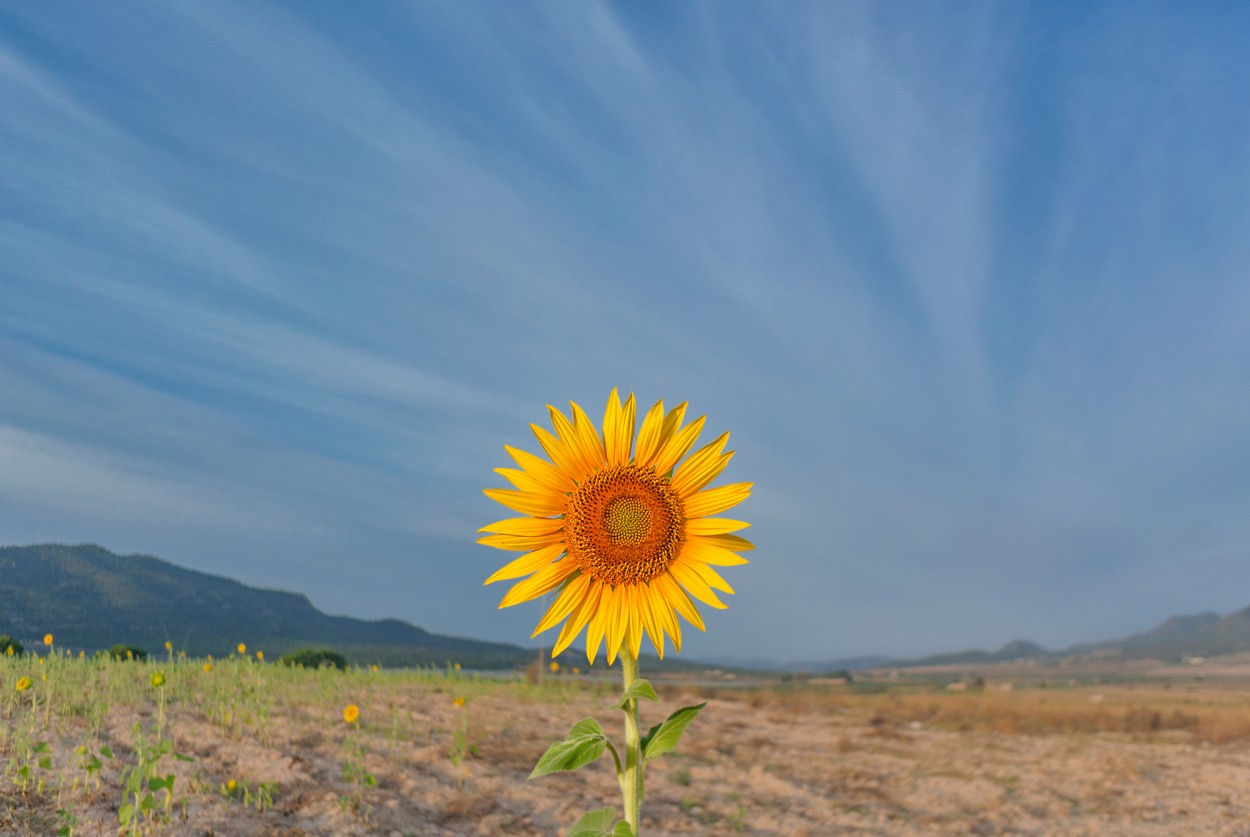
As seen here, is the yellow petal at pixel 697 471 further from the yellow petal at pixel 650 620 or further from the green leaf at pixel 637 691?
the green leaf at pixel 637 691

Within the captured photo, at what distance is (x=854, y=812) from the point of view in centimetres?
956

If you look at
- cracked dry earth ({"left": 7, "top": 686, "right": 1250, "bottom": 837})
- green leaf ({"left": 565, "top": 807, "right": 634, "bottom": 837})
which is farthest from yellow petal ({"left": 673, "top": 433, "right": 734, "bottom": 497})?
cracked dry earth ({"left": 7, "top": 686, "right": 1250, "bottom": 837})

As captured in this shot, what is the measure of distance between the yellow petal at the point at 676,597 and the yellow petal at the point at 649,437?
1.41 feet

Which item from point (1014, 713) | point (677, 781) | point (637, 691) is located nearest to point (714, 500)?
point (637, 691)

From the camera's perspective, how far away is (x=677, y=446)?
10.6ft

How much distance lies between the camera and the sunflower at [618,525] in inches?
124

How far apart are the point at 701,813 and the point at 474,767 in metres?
2.40

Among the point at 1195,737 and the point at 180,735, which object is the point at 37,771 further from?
the point at 1195,737

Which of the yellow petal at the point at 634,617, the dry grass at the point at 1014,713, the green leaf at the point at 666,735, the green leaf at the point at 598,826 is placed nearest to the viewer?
the green leaf at the point at 598,826

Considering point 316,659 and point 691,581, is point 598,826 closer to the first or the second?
point 691,581

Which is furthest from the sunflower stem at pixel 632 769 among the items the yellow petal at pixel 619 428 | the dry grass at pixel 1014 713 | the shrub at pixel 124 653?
the dry grass at pixel 1014 713

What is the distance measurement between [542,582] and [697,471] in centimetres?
71

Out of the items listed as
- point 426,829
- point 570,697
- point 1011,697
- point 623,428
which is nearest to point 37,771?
point 426,829

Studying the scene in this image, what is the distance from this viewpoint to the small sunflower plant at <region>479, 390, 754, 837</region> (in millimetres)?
3143
